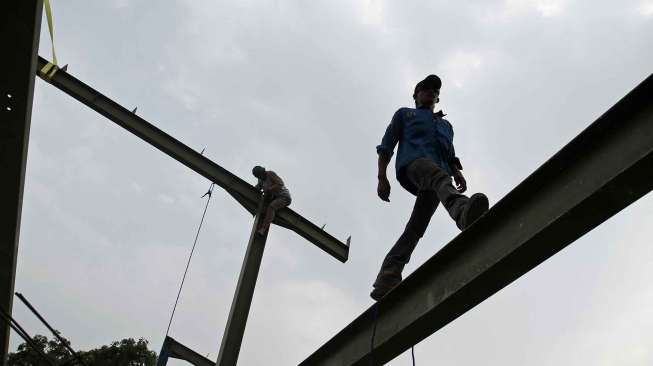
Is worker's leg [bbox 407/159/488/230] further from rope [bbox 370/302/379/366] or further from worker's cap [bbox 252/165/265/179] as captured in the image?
→ worker's cap [bbox 252/165/265/179]

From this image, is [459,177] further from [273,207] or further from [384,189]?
[273,207]

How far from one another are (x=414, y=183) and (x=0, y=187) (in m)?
2.88

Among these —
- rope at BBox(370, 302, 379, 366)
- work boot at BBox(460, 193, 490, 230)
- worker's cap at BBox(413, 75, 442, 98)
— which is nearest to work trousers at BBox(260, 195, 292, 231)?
worker's cap at BBox(413, 75, 442, 98)

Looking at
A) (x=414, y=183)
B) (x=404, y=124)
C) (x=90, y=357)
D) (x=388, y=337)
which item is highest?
(x=90, y=357)

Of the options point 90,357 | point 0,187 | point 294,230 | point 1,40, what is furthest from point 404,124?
point 90,357

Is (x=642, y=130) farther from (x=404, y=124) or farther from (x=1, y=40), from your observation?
(x=1, y=40)

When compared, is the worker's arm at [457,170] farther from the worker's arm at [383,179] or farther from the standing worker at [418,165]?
the worker's arm at [383,179]

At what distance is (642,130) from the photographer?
2.24 m

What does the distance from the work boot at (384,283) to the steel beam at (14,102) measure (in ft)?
8.10

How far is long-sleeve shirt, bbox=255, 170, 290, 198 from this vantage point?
724 centimetres

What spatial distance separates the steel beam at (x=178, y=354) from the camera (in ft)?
25.4

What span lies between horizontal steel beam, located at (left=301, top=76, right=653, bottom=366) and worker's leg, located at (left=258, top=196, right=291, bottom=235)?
Result: 130 inches

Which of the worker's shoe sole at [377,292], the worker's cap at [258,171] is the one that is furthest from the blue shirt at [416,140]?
the worker's cap at [258,171]

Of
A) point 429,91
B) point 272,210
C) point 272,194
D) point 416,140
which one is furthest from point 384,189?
point 272,194
